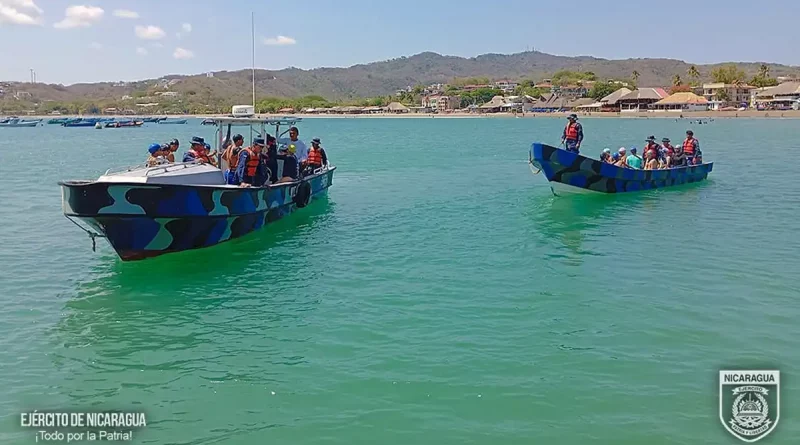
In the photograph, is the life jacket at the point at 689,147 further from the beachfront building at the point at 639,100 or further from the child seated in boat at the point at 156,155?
the beachfront building at the point at 639,100

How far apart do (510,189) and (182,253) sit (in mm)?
15902

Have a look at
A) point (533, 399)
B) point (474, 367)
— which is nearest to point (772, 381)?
point (533, 399)

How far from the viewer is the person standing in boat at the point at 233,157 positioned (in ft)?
53.3

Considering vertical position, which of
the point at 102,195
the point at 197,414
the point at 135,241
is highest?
the point at 102,195

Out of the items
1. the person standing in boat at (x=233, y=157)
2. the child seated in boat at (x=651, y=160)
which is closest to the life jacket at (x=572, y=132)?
the child seated in boat at (x=651, y=160)

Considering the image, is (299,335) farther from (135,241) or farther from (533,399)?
(135,241)

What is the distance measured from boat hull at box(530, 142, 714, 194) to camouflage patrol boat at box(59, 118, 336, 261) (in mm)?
10367

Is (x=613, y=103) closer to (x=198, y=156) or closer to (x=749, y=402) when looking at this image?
(x=198, y=156)

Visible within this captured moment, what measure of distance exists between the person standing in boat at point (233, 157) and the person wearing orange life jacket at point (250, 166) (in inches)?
8.1

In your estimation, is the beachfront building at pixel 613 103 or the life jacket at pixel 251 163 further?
the beachfront building at pixel 613 103

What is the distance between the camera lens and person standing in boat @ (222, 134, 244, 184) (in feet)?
53.3

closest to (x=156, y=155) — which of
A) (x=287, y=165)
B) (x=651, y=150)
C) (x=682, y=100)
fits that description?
(x=287, y=165)

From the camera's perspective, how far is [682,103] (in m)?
134

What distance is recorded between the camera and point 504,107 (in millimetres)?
176750
